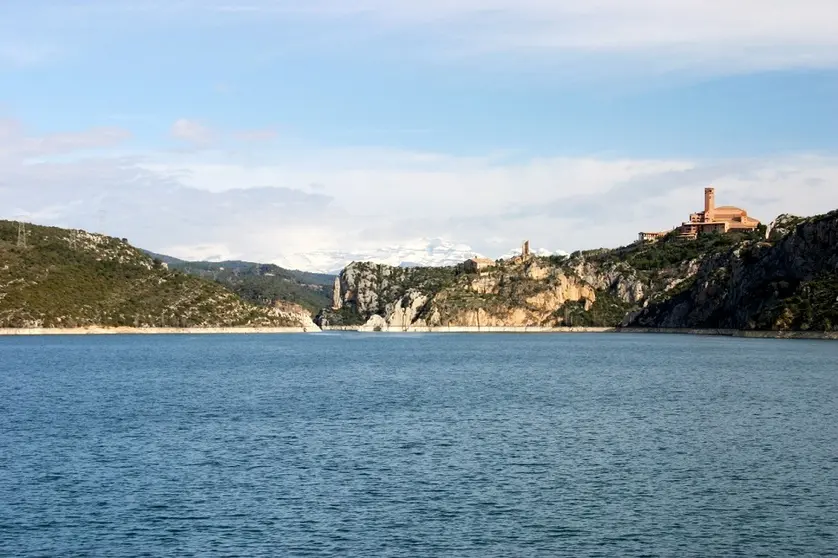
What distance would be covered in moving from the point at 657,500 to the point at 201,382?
63.1 meters

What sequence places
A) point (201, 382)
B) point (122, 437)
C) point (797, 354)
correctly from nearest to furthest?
point (122, 437) → point (201, 382) → point (797, 354)

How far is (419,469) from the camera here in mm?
45312

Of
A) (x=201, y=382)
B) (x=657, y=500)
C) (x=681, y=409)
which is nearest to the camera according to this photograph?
(x=657, y=500)

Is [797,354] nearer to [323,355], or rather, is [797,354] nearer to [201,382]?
[323,355]

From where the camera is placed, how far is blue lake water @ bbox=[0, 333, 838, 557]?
33625 millimetres

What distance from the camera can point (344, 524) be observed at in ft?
116

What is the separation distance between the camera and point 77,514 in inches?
1441

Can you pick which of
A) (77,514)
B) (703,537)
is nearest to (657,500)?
(703,537)

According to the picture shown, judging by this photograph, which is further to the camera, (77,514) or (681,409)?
(681,409)

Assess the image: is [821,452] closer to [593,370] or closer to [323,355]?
[593,370]

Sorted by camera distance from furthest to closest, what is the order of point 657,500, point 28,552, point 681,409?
point 681,409 → point 657,500 → point 28,552

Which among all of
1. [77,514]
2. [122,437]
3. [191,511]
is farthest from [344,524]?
[122,437]

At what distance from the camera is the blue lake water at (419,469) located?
3362 cm

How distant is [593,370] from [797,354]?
4101 cm
